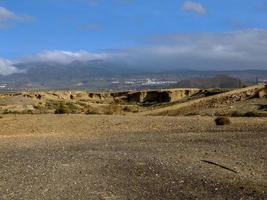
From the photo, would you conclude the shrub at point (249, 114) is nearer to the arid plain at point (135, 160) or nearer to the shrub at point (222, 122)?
the arid plain at point (135, 160)

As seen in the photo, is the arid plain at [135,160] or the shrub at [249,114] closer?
the arid plain at [135,160]

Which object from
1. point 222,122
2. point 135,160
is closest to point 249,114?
point 222,122

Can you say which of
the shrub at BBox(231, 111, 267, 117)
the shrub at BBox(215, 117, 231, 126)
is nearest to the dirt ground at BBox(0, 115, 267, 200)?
the shrub at BBox(215, 117, 231, 126)

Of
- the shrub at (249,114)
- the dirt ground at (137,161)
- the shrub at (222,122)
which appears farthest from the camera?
the shrub at (249,114)

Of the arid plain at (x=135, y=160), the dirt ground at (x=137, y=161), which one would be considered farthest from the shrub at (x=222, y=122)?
the dirt ground at (x=137, y=161)

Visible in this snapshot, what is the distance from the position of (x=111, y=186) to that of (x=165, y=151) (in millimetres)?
5229

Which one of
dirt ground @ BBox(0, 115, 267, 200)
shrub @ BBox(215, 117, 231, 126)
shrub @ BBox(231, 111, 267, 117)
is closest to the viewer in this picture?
dirt ground @ BBox(0, 115, 267, 200)

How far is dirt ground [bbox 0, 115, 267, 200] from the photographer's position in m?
13.5

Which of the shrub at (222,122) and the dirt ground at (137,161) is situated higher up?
the shrub at (222,122)

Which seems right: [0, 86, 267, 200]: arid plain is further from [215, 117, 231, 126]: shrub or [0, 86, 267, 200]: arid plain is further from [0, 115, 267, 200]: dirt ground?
[215, 117, 231, 126]: shrub

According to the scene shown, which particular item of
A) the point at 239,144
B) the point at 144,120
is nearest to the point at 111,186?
the point at 239,144

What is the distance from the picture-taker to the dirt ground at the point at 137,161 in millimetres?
13539

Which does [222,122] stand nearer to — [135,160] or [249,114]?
[249,114]

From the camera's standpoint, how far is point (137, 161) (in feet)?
56.4
